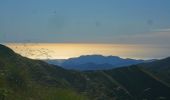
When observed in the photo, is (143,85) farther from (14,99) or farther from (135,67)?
(14,99)

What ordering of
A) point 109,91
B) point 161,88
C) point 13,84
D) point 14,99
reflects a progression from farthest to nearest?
point 161,88, point 109,91, point 13,84, point 14,99

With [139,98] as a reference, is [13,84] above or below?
above

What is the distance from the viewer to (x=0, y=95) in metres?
28.3

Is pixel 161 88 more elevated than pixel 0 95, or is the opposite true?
pixel 0 95

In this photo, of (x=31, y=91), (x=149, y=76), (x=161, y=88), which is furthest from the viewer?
(x=149, y=76)

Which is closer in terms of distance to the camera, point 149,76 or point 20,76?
point 20,76

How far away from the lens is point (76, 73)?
12731 cm

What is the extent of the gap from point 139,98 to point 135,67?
32608 millimetres

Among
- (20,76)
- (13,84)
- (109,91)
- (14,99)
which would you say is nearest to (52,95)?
(14,99)

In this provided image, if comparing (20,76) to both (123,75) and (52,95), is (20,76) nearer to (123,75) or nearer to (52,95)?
(52,95)

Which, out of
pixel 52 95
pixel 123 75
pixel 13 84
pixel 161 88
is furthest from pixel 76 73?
pixel 52 95

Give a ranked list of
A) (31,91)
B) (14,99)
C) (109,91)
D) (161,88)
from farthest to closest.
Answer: (161,88)
(109,91)
(31,91)
(14,99)

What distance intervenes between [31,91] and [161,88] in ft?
289

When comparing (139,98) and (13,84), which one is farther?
(139,98)
